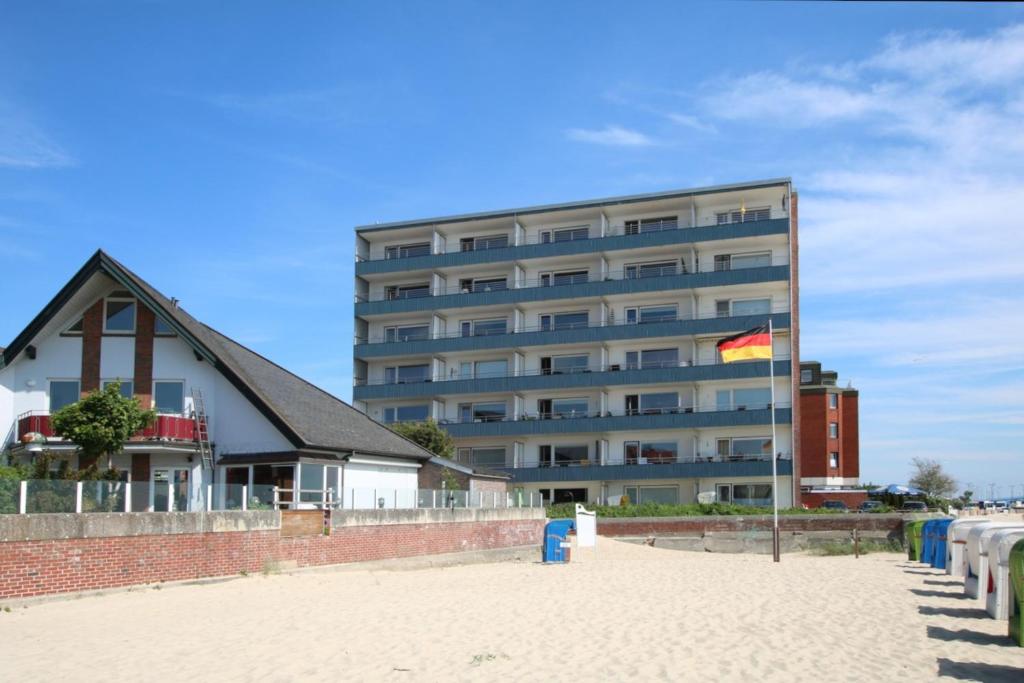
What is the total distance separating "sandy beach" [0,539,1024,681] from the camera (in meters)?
11.9

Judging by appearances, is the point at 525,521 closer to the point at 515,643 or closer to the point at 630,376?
the point at 630,376

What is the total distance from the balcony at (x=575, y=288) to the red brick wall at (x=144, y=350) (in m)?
27.8

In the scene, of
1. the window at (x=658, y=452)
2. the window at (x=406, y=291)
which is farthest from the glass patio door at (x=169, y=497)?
the window at (x=406, y=291)

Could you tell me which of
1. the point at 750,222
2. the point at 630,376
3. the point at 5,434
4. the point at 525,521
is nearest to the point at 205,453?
the point at 5,434

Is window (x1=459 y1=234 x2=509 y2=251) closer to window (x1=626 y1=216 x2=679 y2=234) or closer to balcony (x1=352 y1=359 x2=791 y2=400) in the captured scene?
window (x1=626 y1=216 x2=679 y2=234)

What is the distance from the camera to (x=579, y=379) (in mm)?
56188

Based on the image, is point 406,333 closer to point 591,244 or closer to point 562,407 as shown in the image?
point 562,407

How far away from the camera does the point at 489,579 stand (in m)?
25.5

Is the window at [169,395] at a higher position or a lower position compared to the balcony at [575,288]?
Answer: lower

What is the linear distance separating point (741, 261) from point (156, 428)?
3544cm

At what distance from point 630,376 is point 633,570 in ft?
87.2

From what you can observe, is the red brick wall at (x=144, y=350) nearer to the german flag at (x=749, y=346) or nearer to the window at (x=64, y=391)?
the window at (x=64, y=391)

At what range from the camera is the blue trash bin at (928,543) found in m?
30.7

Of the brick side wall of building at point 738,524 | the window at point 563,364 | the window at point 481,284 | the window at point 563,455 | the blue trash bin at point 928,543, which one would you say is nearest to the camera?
the blue trash bin at point 928,543
